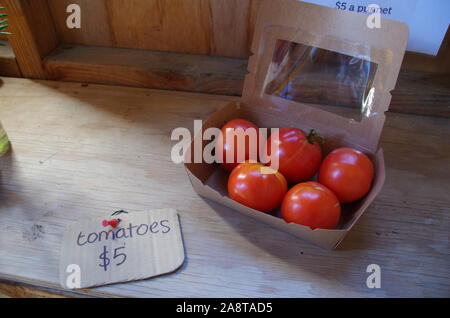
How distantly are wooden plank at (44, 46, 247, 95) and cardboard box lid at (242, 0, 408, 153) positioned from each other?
0.15 metres

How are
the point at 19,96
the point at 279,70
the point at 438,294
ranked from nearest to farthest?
Answer: the point at 438,294
the point at 279,70
the point at 19,96

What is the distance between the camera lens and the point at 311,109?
2.10 feet

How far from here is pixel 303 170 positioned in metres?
0.59

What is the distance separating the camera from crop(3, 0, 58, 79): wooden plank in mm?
784

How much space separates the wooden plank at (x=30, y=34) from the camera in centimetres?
78

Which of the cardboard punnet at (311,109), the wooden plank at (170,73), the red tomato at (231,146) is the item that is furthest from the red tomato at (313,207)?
the wooden plank at (170,73)

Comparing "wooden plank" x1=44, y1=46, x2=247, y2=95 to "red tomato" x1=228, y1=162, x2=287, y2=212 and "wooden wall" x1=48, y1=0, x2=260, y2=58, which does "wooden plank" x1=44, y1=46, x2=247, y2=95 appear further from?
"red tomato" x1=228, y1=162, x2=287, y2=212

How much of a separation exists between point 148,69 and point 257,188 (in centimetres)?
43

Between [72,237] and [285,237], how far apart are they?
318 mm

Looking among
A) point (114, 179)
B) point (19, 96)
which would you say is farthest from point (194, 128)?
point (19, 96)

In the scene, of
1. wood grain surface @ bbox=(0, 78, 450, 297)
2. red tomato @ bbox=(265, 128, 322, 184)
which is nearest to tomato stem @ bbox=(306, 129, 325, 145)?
red tomato @ bbox=(265, 128, 322, 184)

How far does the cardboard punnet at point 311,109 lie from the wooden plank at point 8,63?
559 millimetres

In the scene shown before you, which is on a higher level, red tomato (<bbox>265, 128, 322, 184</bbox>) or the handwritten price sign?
red tomato (<bbox>265, 128, 322, 184</bbox>)

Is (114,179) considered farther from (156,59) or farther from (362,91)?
(362,91)
